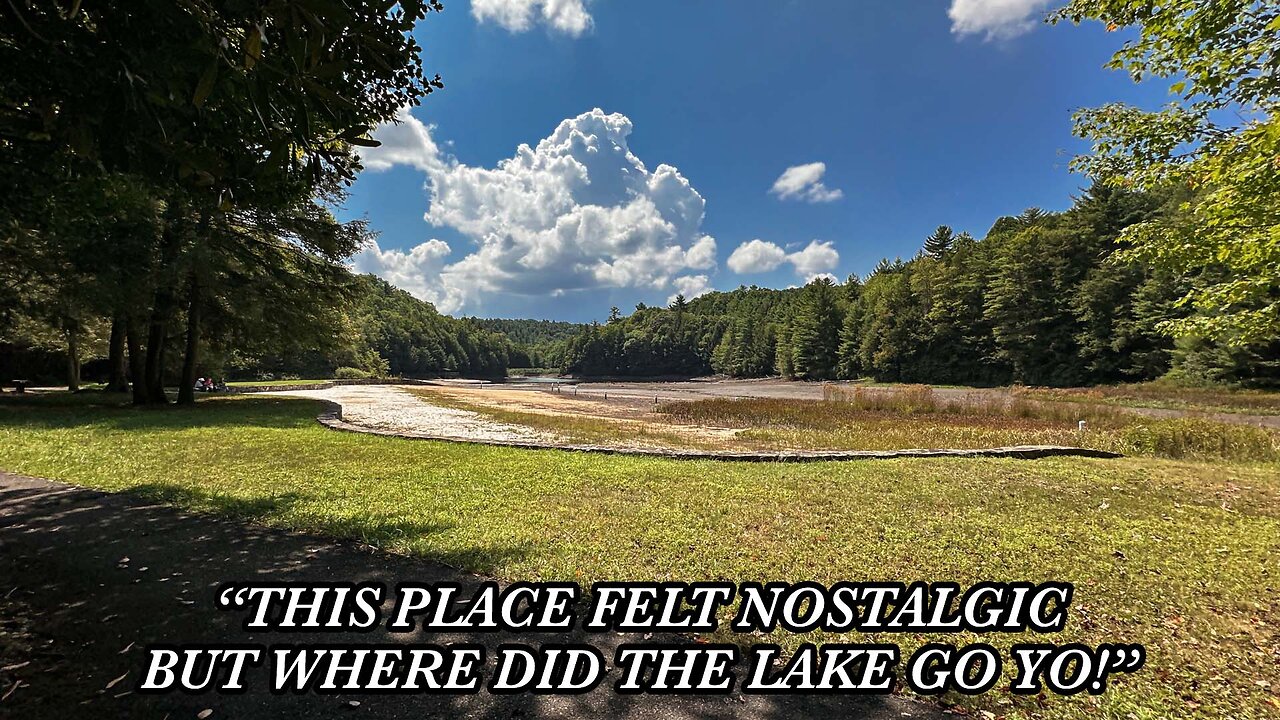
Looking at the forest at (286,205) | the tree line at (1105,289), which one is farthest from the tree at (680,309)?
the forest at (286,205)

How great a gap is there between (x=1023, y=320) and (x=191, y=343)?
214ft

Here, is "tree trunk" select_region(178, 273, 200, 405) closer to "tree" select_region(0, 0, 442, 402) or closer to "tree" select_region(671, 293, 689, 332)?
"tree" select_region(0, 0, 442, 402)

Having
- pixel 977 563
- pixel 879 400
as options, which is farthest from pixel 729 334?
pixel 977 563

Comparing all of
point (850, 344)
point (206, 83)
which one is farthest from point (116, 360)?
point (850, 344)

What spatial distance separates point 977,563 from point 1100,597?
2.88 feet

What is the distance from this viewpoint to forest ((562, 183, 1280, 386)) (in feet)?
125

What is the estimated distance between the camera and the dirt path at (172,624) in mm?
2709

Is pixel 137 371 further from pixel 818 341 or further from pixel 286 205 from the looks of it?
pixel 818 341

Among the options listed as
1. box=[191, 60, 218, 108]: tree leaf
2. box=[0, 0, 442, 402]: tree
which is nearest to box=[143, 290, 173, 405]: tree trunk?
box=[0, 0, 442, 402]: tree

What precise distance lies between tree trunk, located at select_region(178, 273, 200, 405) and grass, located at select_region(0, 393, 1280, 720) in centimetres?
750

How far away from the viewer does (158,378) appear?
1875 centimetres

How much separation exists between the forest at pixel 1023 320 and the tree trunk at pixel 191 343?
25310 mm

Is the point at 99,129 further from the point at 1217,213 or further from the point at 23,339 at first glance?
the point at 23,339

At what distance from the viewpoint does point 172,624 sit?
3502 millimetres
